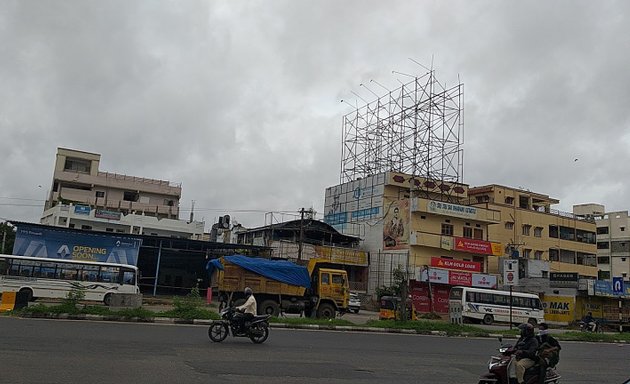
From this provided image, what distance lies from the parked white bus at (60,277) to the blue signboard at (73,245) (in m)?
8.03

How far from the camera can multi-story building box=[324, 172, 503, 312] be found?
48156 millimetres

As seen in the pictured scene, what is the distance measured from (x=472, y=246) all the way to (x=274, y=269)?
29.3 meters

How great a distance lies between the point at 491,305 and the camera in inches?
1449

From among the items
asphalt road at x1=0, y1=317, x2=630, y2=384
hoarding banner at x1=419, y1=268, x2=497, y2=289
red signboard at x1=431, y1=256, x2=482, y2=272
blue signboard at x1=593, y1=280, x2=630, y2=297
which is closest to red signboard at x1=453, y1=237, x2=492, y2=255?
red signboard at x1=431, y1=256, x2=482, y2=272

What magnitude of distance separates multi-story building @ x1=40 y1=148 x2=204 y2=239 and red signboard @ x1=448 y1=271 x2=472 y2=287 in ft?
84.1

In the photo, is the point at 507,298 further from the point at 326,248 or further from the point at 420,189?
the point at 420,189

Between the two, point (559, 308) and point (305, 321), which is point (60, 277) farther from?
point (559, 308)

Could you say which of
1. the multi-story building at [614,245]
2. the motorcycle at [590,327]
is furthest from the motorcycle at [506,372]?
the multi-story building at [614,245]

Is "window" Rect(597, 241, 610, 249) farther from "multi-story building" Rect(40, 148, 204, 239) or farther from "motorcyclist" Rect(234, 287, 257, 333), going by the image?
"motorcyclist" Rect(234, 287, 257, 333)

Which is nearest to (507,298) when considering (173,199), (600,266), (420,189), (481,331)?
(481,331)

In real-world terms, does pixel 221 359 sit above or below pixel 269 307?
below

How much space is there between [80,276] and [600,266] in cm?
7104

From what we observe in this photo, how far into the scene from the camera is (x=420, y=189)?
55.7 meters

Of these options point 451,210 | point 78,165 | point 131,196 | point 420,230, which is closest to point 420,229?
point 420,230
